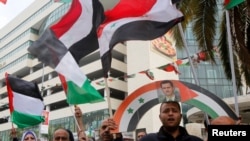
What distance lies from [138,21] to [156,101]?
62.4 inches

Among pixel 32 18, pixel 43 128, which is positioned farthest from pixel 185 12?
pixel 32 18

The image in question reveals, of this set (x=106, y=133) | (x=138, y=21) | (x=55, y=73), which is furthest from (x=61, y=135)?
(x=55, y=73)

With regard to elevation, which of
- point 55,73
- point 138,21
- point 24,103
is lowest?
point 24,103

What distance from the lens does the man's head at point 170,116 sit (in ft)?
10.3

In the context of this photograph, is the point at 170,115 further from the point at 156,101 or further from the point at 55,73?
the point at 55,73

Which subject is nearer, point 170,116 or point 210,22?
point 170,116

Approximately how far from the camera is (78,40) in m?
5.68

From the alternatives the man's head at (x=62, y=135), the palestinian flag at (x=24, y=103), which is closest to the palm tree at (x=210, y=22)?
the palestinian flag at (x=24, y=103)

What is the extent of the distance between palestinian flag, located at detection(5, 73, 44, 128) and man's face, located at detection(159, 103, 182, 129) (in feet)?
16.4

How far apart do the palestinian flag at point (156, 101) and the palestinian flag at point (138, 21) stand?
1094mm

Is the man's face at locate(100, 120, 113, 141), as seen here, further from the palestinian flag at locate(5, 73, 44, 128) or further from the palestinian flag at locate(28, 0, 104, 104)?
the palestinian flag at locate(5, 73, 44, 128)

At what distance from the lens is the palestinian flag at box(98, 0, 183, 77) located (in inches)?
208

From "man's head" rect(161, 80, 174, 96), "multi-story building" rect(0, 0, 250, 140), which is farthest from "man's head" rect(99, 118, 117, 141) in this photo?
"multi-story building" rect(0, 0, 250, 140)

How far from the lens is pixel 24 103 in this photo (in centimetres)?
766
